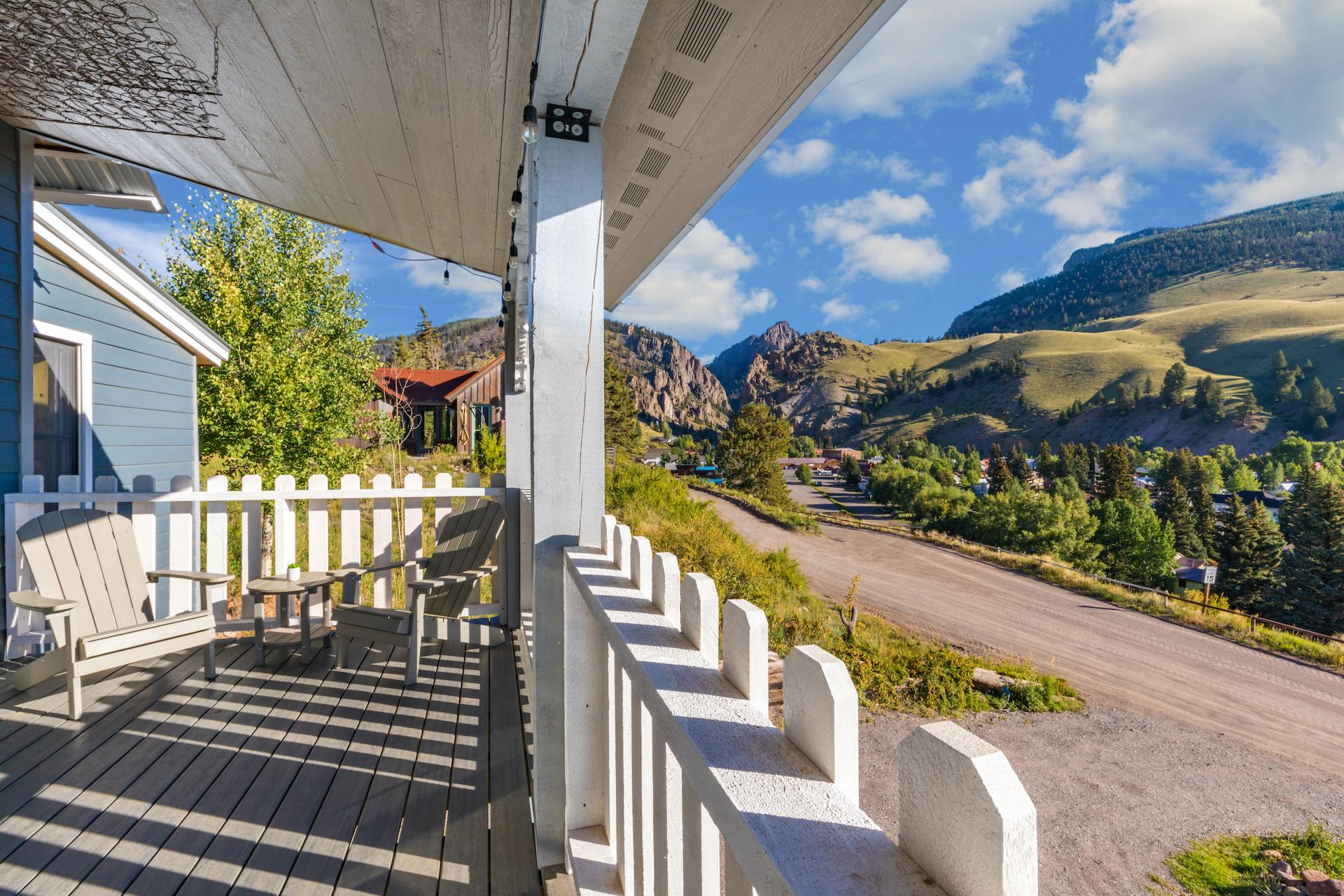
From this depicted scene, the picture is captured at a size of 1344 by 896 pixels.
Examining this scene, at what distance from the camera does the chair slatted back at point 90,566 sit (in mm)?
2963

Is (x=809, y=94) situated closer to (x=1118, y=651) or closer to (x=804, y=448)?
(x=1118, y=651)

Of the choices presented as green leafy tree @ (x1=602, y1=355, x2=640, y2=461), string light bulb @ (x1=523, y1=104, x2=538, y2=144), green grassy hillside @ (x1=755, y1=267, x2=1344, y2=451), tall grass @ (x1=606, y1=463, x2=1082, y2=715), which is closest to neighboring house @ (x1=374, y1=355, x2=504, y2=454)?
green leafy tree @ (x1=602, y1=355, x2=640, y2=461)

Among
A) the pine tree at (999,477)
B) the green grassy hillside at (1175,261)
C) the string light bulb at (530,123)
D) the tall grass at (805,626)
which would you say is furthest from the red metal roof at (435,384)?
the green grassy hillside at (1175,261)

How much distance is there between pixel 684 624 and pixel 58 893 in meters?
1.96

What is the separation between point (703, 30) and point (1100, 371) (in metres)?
110

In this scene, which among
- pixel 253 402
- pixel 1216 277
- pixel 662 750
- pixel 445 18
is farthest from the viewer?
pixel 1216 277

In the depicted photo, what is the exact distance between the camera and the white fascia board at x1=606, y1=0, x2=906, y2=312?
1.46 meters

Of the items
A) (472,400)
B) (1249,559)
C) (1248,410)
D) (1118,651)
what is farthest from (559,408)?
(1248,410)

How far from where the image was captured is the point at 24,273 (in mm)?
3648

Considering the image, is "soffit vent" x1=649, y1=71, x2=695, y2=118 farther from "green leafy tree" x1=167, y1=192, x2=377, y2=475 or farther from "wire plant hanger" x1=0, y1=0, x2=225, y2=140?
"green leafy tree" x1=167, y1=192, x2=377, y2=475

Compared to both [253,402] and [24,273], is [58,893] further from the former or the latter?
[253,402]

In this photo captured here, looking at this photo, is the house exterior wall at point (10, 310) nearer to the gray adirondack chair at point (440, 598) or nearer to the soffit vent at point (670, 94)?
the gray adirondack chair at point (440, 598)

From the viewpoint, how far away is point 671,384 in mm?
125125

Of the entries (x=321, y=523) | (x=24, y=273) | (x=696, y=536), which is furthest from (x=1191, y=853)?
(x=24, y=273)
